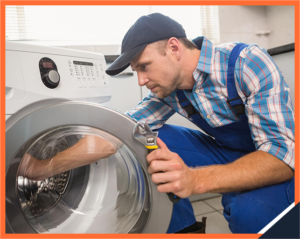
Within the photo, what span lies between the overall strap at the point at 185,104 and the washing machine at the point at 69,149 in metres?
0.35

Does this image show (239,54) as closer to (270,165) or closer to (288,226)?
(270,165)

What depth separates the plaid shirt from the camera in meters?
0.75

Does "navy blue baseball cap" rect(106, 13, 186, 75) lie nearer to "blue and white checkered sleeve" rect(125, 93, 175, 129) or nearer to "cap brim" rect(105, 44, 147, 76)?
"cap brim" rect(105, 44, 147, 76)

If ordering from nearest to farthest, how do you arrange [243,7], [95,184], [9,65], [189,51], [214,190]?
[9,65]
[214,190]
[95,184]
[189,51]
[243,7]

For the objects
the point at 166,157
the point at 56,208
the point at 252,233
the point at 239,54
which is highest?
the point at 239,54

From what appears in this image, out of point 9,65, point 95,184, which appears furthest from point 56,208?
point 9,65

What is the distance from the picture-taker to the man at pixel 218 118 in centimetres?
73

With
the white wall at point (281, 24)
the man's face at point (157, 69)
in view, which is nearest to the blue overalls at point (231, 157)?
the man's face at point (157, 69)

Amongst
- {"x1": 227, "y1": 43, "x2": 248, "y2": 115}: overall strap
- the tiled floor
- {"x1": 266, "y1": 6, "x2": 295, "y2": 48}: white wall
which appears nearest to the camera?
{"x1": 227, "y1": 43, "x2": 248, "y2": 115}: overall strap

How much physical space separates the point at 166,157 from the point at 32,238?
0.41 meters

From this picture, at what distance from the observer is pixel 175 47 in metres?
0.98

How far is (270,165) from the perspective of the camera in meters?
0.73

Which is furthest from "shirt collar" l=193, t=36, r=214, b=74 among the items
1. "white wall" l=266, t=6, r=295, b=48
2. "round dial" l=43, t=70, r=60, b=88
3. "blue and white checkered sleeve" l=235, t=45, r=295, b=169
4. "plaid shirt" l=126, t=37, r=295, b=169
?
"white wall" l=266, t=6, r=295, b=48

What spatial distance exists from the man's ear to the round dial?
475mm
